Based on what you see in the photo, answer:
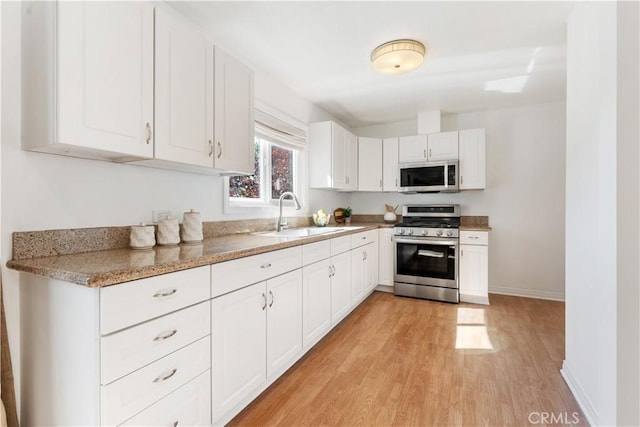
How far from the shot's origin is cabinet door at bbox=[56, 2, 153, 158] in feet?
3.79

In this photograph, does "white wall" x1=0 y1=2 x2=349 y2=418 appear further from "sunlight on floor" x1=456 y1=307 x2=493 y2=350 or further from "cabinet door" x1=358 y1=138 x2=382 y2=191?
"cabinet door" x1=358 y1=138 x2=382 y2=191

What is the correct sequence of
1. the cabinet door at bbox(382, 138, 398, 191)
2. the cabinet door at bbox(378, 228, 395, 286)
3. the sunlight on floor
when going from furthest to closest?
the cabinet door at bbox(382, 138, 398, 191) < the cabinet door at bbox(378, 228, 395, 286) < the sunlight on floor

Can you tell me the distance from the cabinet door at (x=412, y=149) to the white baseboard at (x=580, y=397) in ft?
8.72

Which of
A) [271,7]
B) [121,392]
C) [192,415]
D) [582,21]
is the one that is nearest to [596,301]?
[582,21]

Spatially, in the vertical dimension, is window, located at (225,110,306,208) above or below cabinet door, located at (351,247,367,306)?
above

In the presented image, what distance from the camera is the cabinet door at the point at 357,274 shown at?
3104 mm

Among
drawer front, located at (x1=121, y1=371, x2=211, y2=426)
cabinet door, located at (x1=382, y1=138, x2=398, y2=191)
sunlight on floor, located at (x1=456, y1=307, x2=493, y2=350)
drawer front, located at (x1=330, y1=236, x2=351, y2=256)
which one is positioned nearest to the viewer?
drawer front, located at (x1=121, y1=371, x2=211, y2=426)

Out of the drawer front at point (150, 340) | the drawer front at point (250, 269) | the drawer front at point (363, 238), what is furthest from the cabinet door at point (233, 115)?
the drawer front at point (363, 238)

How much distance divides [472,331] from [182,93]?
299cm

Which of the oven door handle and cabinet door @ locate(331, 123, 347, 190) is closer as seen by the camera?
the oven door handle

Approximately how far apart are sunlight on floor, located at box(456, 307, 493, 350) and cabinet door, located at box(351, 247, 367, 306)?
102 cm

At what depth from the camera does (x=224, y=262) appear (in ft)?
4.78

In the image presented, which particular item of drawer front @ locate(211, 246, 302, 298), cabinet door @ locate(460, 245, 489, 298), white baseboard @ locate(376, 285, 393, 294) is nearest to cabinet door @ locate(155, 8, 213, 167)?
drawer front @ locate(211, 246, 302, 298)

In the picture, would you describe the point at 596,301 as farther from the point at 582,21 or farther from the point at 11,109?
the point at 11,109
